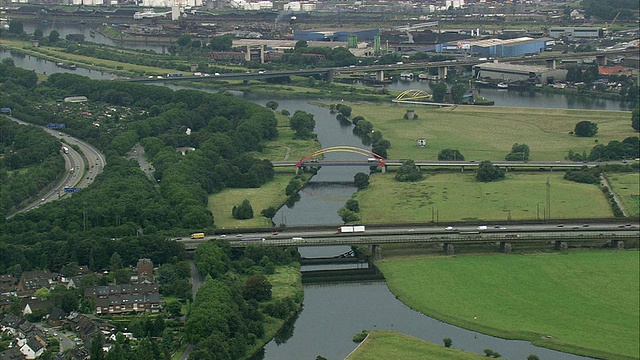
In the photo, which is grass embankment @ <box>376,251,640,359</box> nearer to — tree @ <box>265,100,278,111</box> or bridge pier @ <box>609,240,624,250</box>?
bridge pier @ <box>609,240,624,250</box>

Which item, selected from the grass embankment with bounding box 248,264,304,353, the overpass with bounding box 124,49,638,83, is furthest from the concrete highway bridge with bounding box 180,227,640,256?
the overpass with bounding box 124,49,638,83

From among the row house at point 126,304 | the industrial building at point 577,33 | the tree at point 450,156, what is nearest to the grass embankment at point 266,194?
the tree at point 450,156

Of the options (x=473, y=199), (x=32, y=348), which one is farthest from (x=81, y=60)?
(x=32, y=348)

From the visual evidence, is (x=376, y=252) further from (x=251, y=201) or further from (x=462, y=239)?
(x=251, y=201)

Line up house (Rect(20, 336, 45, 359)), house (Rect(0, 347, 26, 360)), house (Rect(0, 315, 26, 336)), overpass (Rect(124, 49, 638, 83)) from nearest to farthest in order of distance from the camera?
house (Rect(0, 347, 26, 360))
house (Rect(20, 336, 45, 359))
house (Rect(0, 315, 26, 336))
overpass (Rect(124, 49, 638, 83))

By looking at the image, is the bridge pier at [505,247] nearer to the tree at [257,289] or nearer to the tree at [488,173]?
the tree at [257,289]
